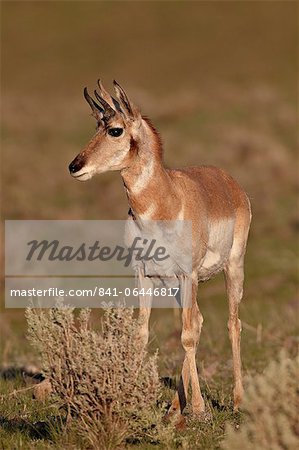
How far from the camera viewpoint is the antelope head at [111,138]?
7809mm

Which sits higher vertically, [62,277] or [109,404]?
[109,404]

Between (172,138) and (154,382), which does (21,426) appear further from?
(172,138)

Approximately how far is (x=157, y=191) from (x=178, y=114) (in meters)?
→ 25.0

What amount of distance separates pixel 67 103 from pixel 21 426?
104 feet

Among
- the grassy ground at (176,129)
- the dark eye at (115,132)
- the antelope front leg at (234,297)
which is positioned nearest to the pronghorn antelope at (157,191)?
the dark eye at (115,132)

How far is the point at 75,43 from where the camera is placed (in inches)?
2697

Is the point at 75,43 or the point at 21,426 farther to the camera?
the point at 75,43

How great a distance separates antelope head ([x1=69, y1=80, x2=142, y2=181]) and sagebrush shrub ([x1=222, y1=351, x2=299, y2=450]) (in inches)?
94.3

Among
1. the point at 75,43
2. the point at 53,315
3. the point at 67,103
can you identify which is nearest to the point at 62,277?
Result: the point at 53,315

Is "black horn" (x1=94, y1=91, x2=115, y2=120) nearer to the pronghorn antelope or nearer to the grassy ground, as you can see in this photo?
the pronghorn antelope

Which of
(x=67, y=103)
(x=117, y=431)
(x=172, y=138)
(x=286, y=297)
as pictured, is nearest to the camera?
(x=117, y=431)

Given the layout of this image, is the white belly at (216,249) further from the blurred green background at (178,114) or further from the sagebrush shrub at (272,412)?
the sagebrush shrub at (272,412)

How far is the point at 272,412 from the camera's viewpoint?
6.36 metres

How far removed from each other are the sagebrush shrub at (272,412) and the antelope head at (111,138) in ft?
7.86
